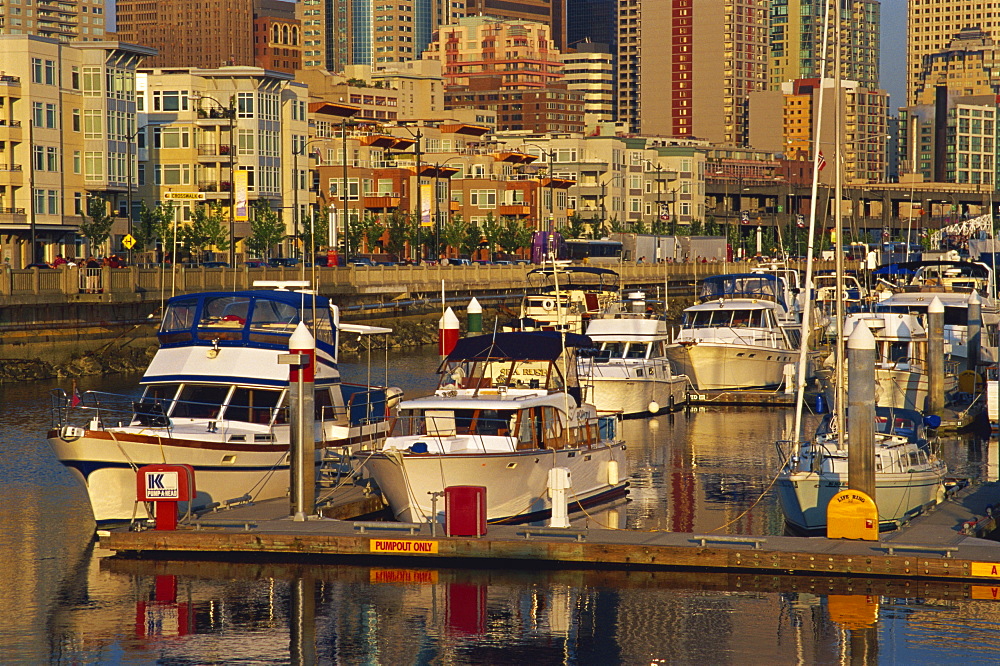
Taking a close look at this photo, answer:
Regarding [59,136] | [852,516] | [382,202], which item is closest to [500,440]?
[852,516]

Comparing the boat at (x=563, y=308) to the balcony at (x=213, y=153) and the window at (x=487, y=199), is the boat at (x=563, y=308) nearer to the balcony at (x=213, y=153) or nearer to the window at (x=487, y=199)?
the balcony at (x=213, y=153)

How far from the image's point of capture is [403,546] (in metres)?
28.1

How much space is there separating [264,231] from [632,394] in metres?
71.9

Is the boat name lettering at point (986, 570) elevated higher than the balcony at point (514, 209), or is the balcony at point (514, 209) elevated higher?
the balcony at point (514, 209)

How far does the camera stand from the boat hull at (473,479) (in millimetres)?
29922

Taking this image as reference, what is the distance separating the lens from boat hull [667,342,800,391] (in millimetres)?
59500

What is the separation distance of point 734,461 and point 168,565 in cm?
2003

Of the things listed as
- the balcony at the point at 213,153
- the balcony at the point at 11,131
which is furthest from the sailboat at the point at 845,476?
the balcony at the point at 213,153

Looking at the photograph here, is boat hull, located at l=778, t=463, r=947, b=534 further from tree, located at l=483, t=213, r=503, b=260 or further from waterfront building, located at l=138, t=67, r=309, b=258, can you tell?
tree, located at l=483, t=213, r=503, b=260

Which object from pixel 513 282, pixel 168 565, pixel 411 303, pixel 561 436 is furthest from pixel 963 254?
pixel 168 565

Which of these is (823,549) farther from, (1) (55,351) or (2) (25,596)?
(1) (55,351)

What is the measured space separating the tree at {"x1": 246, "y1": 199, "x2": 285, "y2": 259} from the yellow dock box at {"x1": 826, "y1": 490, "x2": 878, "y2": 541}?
316ft

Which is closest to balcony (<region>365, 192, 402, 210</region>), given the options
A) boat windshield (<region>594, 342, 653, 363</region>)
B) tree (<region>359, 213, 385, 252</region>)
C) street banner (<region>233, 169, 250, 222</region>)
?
tree (<region>359, 213, 385, 252</region>)

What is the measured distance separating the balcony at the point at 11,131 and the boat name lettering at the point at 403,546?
7786cm
